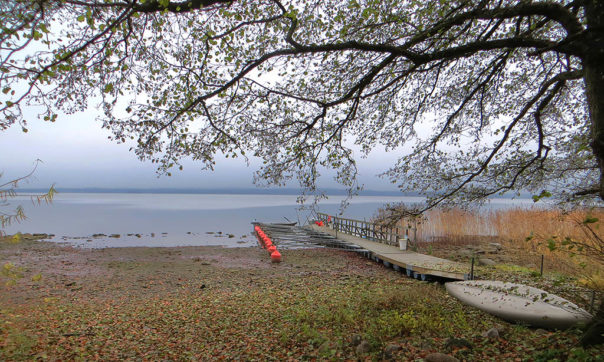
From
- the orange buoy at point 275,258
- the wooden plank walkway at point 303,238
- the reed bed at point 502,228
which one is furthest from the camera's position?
the wooden plank walkway at point 303,238

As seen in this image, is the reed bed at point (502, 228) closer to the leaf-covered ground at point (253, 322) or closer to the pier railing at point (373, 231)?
the pier railing at point (373, 231)

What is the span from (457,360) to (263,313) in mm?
4072

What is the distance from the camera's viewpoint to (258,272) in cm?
1363

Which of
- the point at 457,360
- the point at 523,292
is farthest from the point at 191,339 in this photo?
the point at 523,292

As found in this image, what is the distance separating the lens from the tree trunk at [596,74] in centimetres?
388

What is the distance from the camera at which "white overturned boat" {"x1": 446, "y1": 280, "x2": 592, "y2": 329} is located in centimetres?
522

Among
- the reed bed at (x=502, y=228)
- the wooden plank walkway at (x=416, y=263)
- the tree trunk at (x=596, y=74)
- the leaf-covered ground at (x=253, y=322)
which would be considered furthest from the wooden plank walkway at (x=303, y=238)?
the tree trunk at (x=596, y=74)

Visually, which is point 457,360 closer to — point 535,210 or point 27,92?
point 27,92

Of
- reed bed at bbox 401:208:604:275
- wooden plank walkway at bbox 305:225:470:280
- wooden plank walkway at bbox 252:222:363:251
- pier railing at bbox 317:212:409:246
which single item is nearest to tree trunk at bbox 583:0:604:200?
wooden plank walkway at bbox 305:225:470:280

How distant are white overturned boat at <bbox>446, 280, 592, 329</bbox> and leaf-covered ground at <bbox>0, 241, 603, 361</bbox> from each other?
252 mm

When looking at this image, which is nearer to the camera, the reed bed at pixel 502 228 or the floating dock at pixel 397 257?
the floating dock at pixel 397 257

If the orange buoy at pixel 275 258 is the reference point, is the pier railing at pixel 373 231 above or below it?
above

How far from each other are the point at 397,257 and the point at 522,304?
7542 mm

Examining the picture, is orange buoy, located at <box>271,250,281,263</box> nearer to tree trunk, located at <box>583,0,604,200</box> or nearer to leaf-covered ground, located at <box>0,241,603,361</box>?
leaf-covered ground, located at <box>0,241,603,361</box>
